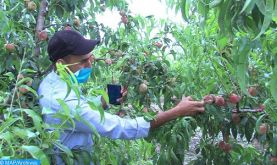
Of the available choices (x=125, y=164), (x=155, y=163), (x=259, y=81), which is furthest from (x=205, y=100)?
(x=155, y=163)

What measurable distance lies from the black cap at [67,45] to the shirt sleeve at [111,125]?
0.40 m

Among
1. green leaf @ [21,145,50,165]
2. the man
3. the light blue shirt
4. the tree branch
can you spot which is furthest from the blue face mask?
green leaf @ [21,145,50,165]

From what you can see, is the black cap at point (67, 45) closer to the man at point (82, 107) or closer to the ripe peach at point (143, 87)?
the man at point (82, 107)

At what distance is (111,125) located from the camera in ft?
6.53

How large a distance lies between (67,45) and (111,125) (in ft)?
1.73

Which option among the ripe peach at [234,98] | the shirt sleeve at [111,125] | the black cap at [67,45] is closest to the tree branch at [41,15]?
the black cap at [67,45]

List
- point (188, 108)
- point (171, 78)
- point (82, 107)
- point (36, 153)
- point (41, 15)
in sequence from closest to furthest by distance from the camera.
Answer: point (36, 153)
point (82, 107)
point (188, 108)
point (171, 78)
point (41, 15)

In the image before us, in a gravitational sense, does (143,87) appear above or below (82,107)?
above

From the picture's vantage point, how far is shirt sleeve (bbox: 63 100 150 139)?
190 cm

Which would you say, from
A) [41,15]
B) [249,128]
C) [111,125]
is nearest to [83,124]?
[111,125]

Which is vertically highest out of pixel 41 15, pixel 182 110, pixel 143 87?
pixel 41 15

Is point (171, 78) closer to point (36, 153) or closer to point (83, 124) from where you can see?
point (83, 124)

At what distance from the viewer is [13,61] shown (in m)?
2.56

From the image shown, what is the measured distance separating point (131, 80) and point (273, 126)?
843 millimetres
